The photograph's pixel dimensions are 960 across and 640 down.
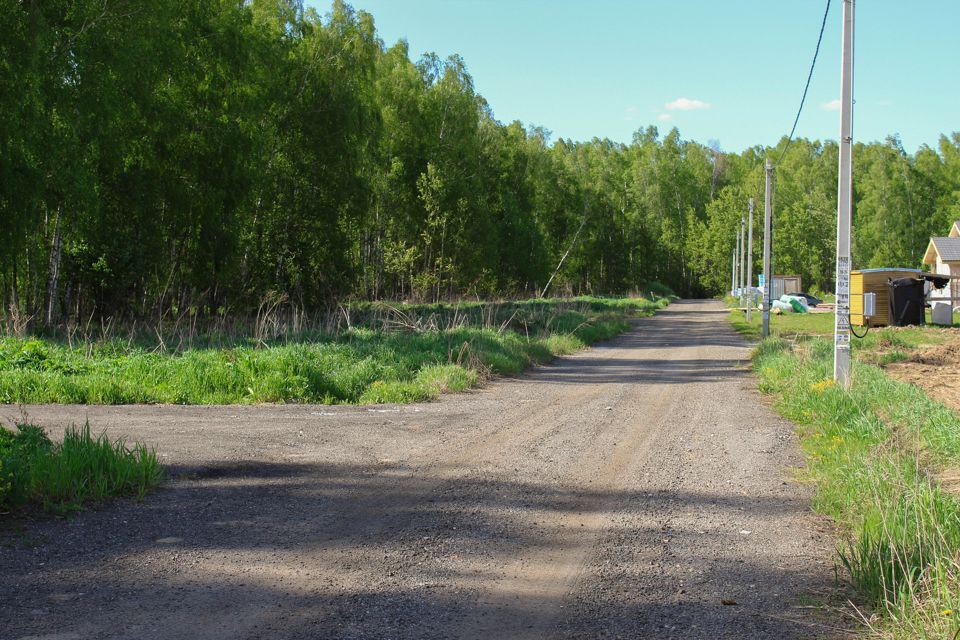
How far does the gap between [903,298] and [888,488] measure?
30.6 metres

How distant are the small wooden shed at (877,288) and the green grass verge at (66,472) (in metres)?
31.9

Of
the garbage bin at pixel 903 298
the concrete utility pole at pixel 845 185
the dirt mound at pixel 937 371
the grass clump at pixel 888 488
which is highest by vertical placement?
the concrete utility pole at pixel 845 185

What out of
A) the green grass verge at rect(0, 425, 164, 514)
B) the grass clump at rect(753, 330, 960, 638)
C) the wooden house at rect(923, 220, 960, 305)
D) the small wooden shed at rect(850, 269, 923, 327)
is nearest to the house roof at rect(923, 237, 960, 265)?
the wooden house at rect(923, 220, 960, 305)

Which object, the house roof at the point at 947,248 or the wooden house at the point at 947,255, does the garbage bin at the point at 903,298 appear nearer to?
the wooden house at the point at 947,255

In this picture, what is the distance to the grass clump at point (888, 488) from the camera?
417 centimetres

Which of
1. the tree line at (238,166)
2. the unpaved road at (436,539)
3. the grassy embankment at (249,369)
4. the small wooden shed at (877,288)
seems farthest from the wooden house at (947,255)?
the unpaved road at (436,539)

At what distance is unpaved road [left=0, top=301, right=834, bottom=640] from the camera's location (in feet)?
14.3

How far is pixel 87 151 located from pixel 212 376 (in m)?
11.1

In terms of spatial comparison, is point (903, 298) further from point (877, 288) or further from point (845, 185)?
point (845, 185)

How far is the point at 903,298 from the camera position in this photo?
33188 mm

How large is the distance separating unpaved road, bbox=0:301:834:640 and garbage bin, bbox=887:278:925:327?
25.8 m

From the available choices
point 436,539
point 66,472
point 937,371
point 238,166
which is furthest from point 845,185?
point 238,166

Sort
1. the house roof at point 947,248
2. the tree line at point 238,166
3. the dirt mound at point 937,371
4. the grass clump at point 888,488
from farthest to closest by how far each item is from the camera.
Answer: the house roof at point 947,248 < the tree line at point 238,166 < the dirt mound at point 937,371 < the grass clump at point 888,488

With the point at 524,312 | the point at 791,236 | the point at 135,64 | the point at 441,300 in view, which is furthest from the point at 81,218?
the point at 791,236
